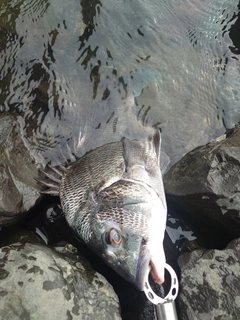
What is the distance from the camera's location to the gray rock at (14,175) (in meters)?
3.94

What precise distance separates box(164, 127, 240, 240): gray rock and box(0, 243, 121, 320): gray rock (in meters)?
1.27

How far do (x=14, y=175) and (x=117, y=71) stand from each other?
6.00 feet

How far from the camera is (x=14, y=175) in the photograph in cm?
417

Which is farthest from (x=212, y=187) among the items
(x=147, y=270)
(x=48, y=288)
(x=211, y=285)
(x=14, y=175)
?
(x=14, y=175)

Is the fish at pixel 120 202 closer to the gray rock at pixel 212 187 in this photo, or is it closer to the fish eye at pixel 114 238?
the fish eye at pixel 114 238

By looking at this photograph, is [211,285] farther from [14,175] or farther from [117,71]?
[117,71]

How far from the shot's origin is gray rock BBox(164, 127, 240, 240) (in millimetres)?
3771

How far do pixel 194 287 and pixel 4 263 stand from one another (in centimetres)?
185

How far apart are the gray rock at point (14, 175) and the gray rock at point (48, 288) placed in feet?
1.47

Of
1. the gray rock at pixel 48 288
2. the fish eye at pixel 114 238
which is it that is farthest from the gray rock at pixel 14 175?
the fish eye at pixel 114 238

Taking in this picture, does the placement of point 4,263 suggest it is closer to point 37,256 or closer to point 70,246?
point 37,256

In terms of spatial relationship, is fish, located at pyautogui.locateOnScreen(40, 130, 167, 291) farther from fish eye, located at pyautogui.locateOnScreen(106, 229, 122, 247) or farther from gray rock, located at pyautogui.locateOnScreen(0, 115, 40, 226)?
gray rock, located at pyautogui.locateOnScreen(0, 115, 40, 226)

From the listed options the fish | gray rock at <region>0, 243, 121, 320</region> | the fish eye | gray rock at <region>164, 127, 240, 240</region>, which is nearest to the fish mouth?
the fish

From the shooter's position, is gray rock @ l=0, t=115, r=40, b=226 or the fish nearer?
the fish
